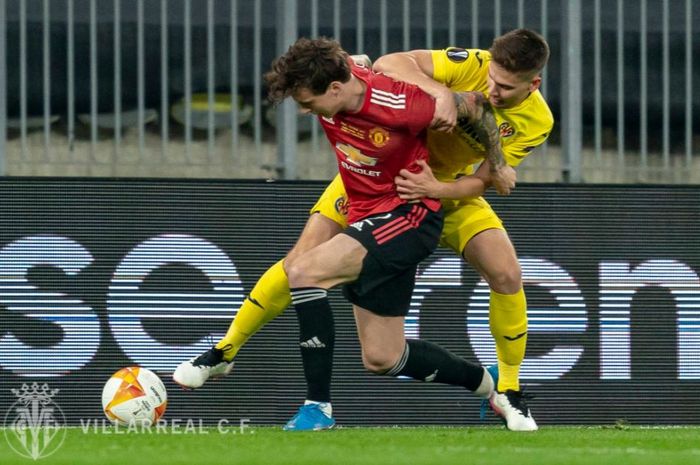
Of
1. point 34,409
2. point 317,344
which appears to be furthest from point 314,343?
point 34,409

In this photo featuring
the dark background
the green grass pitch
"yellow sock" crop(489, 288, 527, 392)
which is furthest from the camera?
the dark background

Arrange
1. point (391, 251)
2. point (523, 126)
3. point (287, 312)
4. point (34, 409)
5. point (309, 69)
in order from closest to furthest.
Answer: point (309, 69), point (391, 251), point (523, 126), point (34, 409), point (287, 312)

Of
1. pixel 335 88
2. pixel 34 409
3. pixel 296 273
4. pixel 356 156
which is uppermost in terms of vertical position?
pixel 335 88

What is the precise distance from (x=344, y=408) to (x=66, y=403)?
1506 mm

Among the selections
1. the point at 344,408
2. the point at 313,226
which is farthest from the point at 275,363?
the point at 313,226

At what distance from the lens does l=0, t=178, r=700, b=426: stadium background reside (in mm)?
7867

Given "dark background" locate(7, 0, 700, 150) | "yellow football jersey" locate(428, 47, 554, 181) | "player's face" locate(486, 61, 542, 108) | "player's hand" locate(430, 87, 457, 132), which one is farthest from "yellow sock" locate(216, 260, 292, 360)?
"dark background" locate(7, 0, 700, 150)

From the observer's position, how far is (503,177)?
6168 millimetres

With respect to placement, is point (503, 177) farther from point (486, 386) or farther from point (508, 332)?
point (486, 386)

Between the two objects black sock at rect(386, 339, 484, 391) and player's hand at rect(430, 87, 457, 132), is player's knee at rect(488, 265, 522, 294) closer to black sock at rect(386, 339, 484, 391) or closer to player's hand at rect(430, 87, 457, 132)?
black sock at rect(386, 339, 484, 391)

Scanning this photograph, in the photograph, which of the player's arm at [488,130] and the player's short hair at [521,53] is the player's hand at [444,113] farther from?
the player's short hair at [521,53]

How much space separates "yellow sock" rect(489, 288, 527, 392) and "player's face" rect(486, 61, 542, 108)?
924mm

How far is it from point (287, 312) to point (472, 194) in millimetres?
2099

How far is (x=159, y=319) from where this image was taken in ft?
26.0
